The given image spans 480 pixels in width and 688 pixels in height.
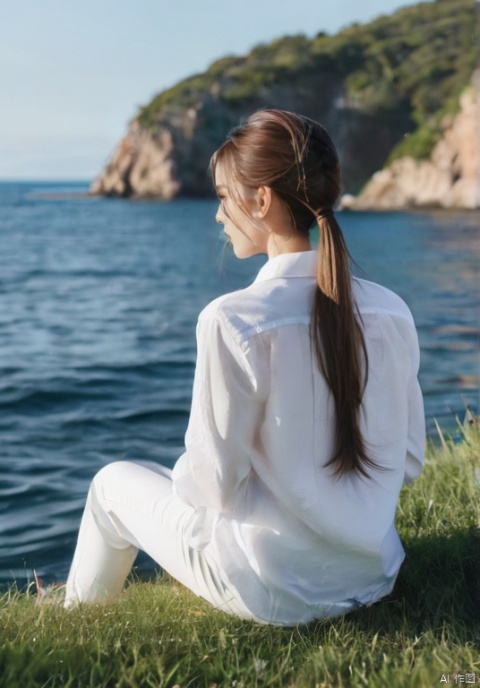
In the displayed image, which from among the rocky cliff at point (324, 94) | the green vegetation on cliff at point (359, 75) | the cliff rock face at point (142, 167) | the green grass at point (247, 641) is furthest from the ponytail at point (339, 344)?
the cliff rock face at point (142, 167)

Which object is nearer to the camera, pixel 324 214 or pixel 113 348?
pixel 324 214

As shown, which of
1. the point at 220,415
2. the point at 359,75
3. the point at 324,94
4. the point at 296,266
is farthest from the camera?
the point at 324,94

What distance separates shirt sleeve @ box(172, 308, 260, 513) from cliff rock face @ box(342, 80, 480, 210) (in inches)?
1700

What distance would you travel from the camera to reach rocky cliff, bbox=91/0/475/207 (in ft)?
187

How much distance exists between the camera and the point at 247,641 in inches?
83.0

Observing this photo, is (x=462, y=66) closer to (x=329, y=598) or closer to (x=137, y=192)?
(x=137, y=192)

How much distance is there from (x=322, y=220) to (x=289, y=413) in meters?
0.44

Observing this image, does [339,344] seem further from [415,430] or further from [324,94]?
[324,94]

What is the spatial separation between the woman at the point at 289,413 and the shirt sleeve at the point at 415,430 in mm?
27

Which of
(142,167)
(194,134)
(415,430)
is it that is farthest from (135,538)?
(142,167)

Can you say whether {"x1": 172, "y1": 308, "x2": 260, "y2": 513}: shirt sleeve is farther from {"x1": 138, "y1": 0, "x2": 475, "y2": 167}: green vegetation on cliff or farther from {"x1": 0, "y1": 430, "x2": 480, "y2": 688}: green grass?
{"x1": 138, "y1": 0, "x2": 475, "y2": 167}: green vegetation on cliff

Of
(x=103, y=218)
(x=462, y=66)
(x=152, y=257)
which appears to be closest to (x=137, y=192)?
(x=103, y=218)

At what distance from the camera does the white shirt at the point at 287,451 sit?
2.00 m

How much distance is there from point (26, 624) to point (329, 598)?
2.34ft
